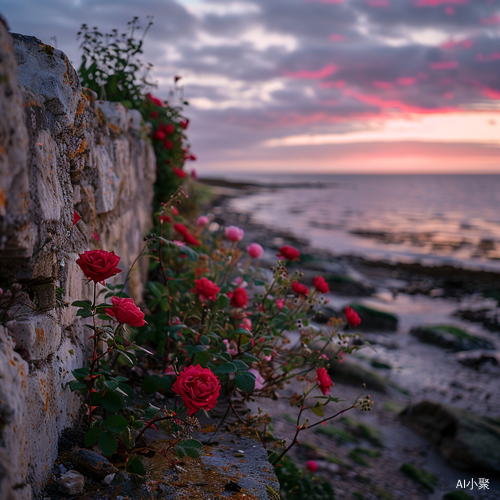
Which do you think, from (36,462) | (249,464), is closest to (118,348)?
(36,462)

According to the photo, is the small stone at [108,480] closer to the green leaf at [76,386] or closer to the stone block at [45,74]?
the green leaf at [76,386]

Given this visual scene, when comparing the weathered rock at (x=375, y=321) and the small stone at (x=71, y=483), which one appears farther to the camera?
the weathered rock at (x=375, y=321)

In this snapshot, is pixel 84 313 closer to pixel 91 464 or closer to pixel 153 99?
pixel 91 464

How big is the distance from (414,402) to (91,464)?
5317 millimetres

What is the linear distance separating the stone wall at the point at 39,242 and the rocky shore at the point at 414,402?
2645 millimetres

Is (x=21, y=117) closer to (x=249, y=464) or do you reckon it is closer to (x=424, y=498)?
A: (x=249, y=464)

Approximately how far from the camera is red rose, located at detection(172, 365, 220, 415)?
152cm

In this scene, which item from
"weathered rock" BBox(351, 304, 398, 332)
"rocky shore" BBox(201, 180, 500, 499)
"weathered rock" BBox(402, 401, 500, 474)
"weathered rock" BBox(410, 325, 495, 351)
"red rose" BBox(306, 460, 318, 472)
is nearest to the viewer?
"red rose" BBox(306, 460, 318, 472)

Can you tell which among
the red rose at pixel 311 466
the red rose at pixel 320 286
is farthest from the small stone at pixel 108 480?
the red rose at pixel 311 466

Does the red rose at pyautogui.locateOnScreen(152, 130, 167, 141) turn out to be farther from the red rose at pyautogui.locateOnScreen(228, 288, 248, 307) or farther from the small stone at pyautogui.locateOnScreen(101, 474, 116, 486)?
the small stone at pyautogui.locateOnScreen(101, 474, 116, 486)

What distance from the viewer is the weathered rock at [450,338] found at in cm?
795

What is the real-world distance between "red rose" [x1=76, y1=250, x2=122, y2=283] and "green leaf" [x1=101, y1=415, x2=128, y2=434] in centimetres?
62

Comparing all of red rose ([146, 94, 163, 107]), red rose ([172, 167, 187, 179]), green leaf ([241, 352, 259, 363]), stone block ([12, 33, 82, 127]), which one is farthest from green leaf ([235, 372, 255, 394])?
red rose ([146, 94, 163, 107])

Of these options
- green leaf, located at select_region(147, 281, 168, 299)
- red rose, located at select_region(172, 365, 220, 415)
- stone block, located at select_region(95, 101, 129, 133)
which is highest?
stone block, located at select_region(95, 101, 129, 133)
